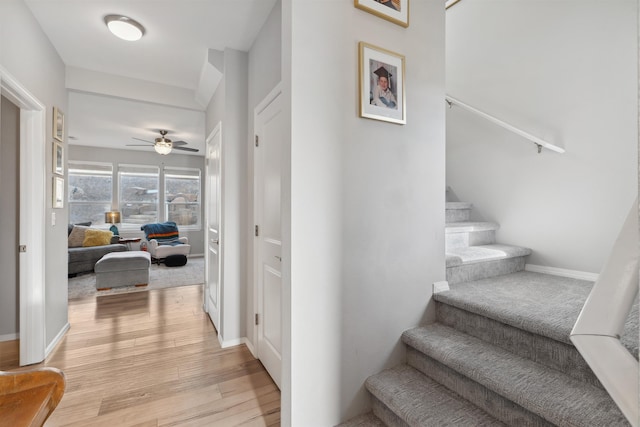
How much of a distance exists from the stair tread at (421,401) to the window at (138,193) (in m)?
7.44

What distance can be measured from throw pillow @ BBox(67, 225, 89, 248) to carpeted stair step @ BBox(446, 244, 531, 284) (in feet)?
21.2

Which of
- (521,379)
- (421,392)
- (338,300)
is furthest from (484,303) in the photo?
(338,300)

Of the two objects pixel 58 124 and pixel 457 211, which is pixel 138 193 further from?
pixel 457 211

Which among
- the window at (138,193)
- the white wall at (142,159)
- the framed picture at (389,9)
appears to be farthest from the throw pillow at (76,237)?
the framed picture at (389,9)

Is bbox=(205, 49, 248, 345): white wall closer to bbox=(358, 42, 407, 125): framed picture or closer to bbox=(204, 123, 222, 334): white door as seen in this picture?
bbox=(204, 123, 222, 334): white door

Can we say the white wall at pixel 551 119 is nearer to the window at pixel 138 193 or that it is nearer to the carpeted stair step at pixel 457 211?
the carpeted stair step at pixel 457 211

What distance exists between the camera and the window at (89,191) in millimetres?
6660

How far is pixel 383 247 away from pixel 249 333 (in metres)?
1.67

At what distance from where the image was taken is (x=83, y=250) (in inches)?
207

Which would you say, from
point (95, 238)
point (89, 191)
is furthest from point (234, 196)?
point (89, 191)

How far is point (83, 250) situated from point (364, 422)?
5.86 metres

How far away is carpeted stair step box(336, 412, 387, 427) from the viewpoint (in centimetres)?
150

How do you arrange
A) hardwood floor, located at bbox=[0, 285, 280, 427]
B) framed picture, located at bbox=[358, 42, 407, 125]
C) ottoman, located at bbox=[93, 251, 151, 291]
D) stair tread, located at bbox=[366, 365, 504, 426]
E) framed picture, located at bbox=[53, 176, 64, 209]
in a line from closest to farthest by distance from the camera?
stair tread, located at bbox=[366, 365, 504, 426]
framed picture, located at bbox=[358, 42, 407, 125]
hardwood floor, located at bbox=[0, 285, 280, 427]
framed picture, located at bbox=[53, 176, 64, 209]
ottoman, located at bbox=[93, 251, 151, 291]

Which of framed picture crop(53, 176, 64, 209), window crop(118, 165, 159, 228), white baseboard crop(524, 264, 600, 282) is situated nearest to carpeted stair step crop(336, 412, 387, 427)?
white baseboard crop(524, 264, 600, 282)
